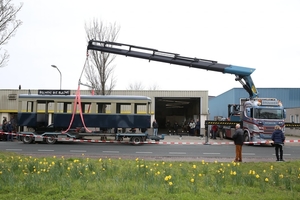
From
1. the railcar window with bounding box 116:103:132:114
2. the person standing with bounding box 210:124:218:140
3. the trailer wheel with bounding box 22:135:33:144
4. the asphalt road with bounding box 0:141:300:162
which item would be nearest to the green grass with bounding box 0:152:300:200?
the asphalt road with bounding box 0:141:300:162

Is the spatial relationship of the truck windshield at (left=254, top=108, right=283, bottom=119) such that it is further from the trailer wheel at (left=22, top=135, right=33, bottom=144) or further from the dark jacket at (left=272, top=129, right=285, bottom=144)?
the trailer wheel at (left=22, top=135, right=33, bottom=144)

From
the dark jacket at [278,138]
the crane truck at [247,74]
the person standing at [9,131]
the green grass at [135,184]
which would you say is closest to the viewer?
the green grass at [135,184]

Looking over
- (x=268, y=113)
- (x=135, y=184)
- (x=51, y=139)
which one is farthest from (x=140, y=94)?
(x=135, y=184)

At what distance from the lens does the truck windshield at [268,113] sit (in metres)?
25.3

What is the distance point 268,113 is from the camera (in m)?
25.4

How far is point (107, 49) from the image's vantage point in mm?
Result: 25359

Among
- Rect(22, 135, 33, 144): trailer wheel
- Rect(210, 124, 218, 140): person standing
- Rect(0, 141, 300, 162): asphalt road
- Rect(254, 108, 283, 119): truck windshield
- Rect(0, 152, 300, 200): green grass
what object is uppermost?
Rect(254, 108, 283, 119): truck windshield

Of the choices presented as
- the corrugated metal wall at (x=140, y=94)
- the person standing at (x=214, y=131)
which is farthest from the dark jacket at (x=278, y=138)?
the corrugated metal wall at (x=140, y=94)

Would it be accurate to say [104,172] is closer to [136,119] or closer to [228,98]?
[136,119]

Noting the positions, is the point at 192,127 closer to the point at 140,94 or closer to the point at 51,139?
the point at 140,94

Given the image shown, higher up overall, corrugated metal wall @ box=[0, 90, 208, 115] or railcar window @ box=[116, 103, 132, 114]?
corrugated metal wall @ box=[0, 90, 208, 115]

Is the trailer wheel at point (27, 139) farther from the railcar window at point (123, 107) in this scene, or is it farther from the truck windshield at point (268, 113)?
the truck windshield at point (268, 113)

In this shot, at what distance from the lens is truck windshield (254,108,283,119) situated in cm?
2531

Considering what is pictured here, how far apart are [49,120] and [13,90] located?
17.4 meters
